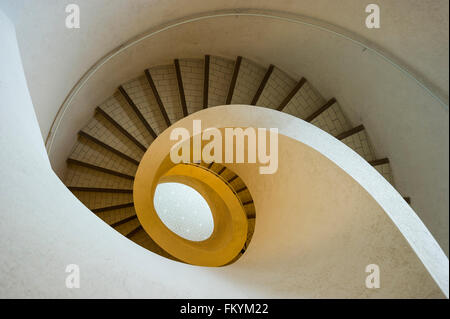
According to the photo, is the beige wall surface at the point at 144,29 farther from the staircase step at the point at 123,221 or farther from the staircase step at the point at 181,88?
the staircase step at the point at 123,221

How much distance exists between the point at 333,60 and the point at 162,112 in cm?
277

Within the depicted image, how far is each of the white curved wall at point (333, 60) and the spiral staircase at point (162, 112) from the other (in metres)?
0.19

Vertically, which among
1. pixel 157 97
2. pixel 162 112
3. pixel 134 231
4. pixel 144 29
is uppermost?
pixel 144 29

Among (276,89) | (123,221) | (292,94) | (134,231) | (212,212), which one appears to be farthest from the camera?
(212,212)

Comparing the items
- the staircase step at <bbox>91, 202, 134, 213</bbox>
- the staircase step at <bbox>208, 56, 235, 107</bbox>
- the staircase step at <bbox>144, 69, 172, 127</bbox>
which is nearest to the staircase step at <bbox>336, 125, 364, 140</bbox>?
the staircase step at <bbox>208, 56, 235, 107</bbox>

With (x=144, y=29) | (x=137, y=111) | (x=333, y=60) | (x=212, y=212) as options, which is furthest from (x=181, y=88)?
(x=212, y=212)

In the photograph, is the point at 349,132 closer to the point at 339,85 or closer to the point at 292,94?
the point at 339,85

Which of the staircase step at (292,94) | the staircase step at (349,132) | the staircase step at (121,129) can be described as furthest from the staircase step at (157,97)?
the staircase step at (349,132)

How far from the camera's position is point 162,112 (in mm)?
5695

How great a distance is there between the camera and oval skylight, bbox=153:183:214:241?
28.9 ft

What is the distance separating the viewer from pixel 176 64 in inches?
238

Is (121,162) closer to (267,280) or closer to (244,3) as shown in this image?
(244,3)

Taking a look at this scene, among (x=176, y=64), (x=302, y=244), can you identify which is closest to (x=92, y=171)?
(x=176, y=64)

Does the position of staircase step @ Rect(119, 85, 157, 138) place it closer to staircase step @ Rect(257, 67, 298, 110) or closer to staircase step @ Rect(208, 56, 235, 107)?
staircase step @ Rect(208, 56, 235, 107)
